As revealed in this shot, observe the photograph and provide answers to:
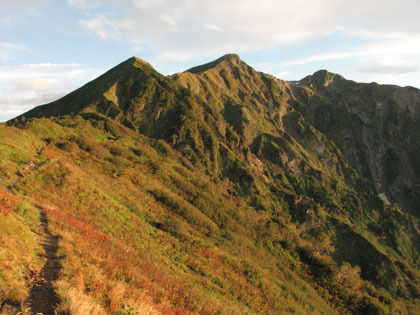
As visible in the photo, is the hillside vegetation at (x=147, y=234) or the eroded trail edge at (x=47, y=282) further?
the hillside vegetation at (x=147, y=234)

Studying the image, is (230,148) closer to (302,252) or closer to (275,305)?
(302,252)

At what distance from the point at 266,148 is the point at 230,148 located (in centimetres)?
3633

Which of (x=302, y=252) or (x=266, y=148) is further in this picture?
(x=266, y=148)

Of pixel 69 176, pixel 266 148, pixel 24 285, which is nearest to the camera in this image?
pixel 24 285

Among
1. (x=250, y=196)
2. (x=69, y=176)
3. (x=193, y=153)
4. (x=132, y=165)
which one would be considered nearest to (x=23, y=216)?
(x=69, y=176)

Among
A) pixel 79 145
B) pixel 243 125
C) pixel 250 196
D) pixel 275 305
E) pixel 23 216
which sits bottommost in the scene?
pixel 250 196

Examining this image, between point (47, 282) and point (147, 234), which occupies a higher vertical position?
point (47, 282)

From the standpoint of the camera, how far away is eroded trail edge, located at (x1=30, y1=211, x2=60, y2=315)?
7.29 m

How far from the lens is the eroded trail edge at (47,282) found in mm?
7293

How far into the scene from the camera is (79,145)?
3919cm

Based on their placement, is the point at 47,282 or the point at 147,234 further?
the point at 147,234

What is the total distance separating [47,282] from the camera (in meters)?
8.49

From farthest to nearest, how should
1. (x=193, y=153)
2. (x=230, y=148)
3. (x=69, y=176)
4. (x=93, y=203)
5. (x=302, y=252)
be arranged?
1. (x=230, y=148)
2. (x=193, y=153)
3. (x=302, y=252)
4. (x=69, y=176)
5. (x=93, y=203)

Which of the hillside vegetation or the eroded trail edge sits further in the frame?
the hillside vegetation
